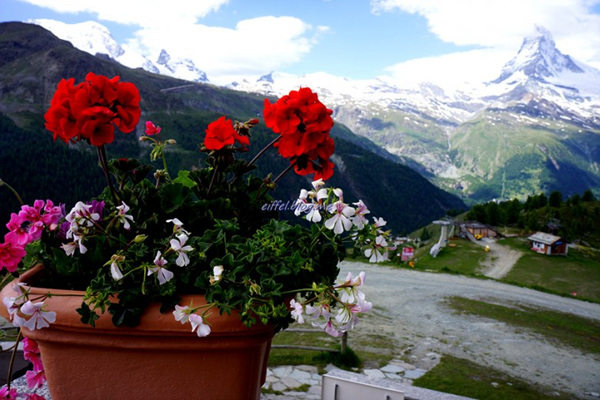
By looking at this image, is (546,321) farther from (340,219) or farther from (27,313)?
(27,313)

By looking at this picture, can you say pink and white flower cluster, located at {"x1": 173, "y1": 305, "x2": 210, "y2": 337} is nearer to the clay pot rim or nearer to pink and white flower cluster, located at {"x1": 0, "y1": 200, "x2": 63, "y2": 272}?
the clay pot rim

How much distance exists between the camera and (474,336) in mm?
A: 9492

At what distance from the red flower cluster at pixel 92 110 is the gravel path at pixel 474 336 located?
5.79m

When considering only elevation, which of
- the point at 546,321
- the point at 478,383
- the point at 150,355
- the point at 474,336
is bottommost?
the point at 546,321

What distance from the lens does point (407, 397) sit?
322 centimetres

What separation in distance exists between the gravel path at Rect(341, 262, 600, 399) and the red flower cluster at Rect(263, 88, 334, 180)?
17.3 feet

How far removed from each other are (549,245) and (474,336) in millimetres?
31103

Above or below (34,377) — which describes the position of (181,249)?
above

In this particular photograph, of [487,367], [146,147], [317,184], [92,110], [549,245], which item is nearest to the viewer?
[92,110]

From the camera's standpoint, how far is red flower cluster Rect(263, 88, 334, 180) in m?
2.11

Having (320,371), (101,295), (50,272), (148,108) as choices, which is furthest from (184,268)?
(148,108)

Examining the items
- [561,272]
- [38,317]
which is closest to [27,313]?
[38,317]

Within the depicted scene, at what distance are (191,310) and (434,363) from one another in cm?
577

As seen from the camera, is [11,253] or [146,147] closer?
[11,253]
